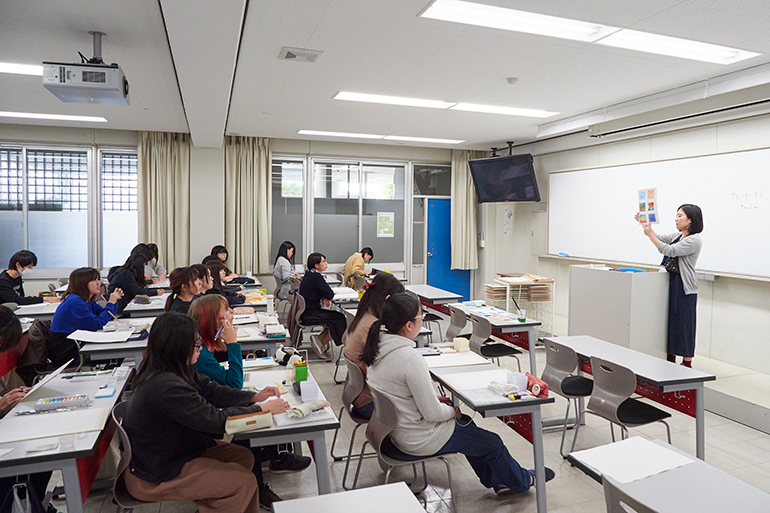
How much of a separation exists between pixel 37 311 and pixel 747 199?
700cm

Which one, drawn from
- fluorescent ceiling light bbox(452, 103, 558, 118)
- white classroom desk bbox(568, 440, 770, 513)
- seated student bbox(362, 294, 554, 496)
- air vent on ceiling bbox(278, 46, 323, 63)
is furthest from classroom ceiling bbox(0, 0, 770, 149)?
white classroom desk bbox(568, 440, 770, 513)

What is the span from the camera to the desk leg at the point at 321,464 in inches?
89.1

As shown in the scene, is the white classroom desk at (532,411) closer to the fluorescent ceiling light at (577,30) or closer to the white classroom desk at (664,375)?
the white classroom desk at (664,375)

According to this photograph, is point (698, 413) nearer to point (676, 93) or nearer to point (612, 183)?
point (676, 93)

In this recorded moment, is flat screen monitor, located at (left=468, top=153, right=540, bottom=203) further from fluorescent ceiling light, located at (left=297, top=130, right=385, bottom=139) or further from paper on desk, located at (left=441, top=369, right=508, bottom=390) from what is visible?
paper on desk, located at (left=441, top=369, right=508, bottom=390)

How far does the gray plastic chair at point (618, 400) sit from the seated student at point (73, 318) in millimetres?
3668

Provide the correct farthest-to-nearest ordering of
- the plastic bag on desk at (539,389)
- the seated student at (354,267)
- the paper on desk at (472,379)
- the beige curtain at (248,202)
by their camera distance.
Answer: the beige curtain at (248,202), the seated student at (354,267), the paper on desk at (472,379), the plastic bag on desk at (539,389)

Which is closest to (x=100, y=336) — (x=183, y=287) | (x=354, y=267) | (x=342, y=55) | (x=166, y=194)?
(x=183, y=287)

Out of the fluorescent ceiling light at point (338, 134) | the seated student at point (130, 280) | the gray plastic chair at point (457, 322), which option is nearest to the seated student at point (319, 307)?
the gray plastic chair at point (457, 322)

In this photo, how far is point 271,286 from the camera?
8.43 metres

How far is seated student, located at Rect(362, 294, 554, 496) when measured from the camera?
246 cm

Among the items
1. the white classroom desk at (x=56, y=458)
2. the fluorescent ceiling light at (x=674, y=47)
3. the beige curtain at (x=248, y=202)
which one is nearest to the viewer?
the white classroom desk at (x=56, y=458)

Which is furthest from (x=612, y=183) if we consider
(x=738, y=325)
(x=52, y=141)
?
(x=52, y=141)

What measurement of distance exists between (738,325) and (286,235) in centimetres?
640
